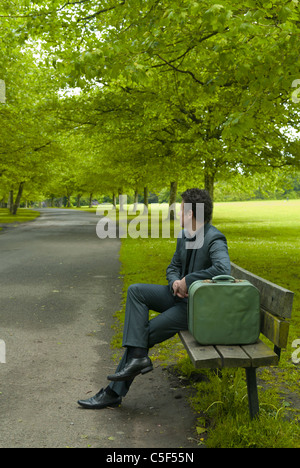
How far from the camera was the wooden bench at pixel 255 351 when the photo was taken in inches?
129

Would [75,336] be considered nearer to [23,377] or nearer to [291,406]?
[23,377]

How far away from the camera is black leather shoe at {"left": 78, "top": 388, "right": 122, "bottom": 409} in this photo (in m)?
3.89

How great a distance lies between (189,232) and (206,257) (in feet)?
0.93

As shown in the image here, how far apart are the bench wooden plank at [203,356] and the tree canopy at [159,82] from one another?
9.15 feet

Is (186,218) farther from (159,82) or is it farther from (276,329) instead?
(159,82)

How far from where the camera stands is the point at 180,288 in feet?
13.5

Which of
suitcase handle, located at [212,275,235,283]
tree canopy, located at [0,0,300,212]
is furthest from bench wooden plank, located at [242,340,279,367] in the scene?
tree canopy, located at [0,0,300,212]

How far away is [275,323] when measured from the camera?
3.48 meters

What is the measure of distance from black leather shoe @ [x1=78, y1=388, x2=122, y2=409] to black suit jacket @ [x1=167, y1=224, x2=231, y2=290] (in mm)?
1100

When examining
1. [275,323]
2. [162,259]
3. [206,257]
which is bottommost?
[162,259]

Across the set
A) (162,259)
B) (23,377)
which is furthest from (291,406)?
(162,259)

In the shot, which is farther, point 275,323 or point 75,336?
point 75,336

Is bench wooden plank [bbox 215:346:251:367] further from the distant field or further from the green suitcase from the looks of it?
the distant field
